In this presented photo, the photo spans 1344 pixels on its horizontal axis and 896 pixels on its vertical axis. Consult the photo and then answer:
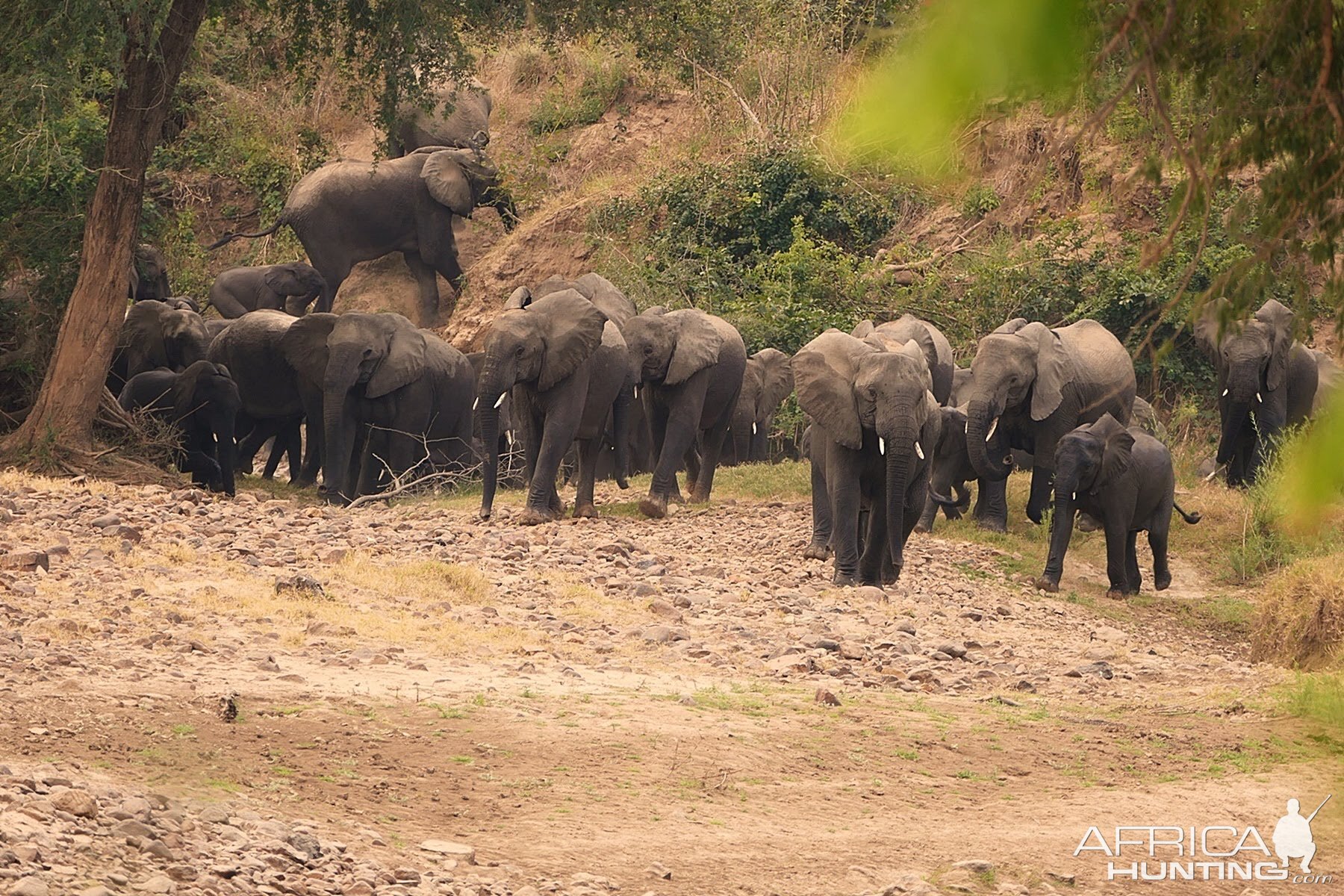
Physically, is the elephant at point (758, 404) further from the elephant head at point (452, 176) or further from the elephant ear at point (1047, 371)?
the elephant head at point (452, 176)

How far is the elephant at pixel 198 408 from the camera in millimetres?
19359

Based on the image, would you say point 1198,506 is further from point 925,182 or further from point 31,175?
point 925,182

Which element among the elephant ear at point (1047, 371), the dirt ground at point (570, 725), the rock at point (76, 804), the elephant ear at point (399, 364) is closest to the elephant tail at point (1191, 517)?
the elephant ear at point (1047, 371)

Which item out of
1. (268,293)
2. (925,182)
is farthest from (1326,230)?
(268,293)

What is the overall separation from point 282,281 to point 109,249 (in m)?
11.0

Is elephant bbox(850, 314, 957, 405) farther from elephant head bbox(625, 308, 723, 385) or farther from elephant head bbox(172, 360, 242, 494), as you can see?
elephant head bbox(172, 360, 242, 494)

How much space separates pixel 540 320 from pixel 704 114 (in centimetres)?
1819

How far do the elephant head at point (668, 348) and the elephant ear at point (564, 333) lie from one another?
57.9 inches

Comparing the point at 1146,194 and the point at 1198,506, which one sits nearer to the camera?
the point at 1198,506

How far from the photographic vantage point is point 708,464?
66.3ft

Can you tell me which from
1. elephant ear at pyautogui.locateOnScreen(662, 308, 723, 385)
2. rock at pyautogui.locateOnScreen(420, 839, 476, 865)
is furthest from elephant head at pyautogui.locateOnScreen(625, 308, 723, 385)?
rock at pyautogui.locateOnScreen(420, 839, 476, 865)

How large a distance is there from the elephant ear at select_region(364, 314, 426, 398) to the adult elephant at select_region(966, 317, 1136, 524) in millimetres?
6830

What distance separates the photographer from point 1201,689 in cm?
1145

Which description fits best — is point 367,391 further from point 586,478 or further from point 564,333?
point 564,333
